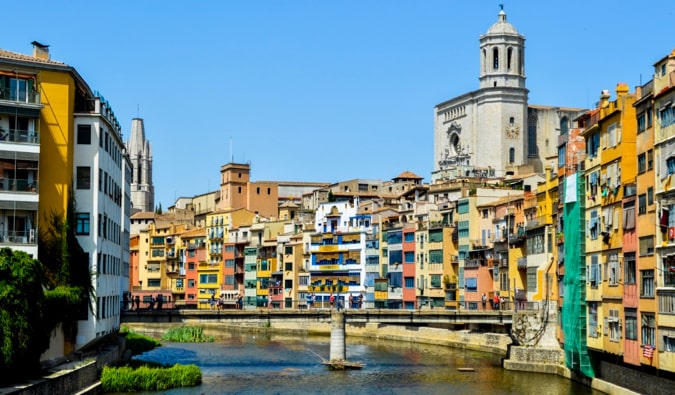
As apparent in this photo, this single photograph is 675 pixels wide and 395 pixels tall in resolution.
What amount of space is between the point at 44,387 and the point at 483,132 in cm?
14151

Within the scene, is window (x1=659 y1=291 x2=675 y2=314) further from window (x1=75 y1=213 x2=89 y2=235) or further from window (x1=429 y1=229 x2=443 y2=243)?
window (x1=429 y1=229 x2=443 y2=243)

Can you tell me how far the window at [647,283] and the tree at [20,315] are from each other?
25.1 meters

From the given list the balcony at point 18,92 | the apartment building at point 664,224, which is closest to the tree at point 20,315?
the balcony at point 18,92

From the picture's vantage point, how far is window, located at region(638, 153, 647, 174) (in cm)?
4922

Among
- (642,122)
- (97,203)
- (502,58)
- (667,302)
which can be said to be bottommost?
(667,302)

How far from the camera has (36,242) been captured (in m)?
53.2

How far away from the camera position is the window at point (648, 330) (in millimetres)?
Result: 48250

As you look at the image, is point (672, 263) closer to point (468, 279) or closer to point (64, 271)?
point (64, 271)

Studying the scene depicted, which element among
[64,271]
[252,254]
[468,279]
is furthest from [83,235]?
[252,254]

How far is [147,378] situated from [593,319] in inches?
879

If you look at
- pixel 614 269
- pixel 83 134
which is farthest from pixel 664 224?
pixel 83 134

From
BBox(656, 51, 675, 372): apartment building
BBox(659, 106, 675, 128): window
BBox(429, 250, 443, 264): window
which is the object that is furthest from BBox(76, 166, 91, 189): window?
BBox(429, 250, 443, 264): window

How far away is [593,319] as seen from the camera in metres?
57.6

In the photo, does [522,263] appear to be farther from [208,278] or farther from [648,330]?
[208,278]
